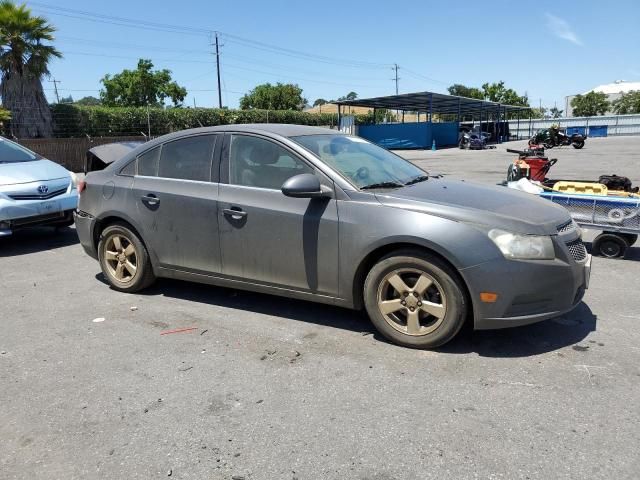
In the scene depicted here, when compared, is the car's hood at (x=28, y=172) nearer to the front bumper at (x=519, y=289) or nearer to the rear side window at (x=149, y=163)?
the rear side window at (x=149, y=163)

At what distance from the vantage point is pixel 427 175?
4.80 metres

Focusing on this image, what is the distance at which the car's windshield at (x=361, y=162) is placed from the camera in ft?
13.5

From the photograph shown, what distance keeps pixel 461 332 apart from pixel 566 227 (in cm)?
109

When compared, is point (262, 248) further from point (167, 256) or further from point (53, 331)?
point (53, 331)

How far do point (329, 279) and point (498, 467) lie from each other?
185 cm

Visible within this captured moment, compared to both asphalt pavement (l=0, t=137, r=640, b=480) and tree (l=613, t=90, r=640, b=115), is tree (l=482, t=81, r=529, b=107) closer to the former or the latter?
tree (l=613, t=90, r=640, b=115)

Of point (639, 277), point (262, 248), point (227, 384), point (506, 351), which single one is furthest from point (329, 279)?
point (639, 277)

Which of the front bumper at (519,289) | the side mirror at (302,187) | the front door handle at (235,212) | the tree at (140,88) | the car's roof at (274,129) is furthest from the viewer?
the tree at (140,88)

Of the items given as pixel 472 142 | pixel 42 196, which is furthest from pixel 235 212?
pixel 472 142

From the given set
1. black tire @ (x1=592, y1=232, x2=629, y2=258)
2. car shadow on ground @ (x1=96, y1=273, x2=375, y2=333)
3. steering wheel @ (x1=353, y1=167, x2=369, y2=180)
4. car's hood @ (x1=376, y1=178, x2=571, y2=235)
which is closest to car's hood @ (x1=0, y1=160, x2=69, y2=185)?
car shadow on ground @ (x1=96, y1=273, x2=375, y2=333)

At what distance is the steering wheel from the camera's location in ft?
13.5

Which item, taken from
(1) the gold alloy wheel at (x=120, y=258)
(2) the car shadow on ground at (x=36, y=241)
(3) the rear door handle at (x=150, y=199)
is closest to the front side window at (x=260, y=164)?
(3) the rear door handle at (x=150, y=199)

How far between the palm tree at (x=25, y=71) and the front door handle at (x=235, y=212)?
19.4 m

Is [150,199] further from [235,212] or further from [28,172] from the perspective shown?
[28,172]
